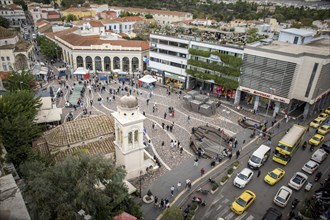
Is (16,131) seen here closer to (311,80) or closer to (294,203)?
(294,203)

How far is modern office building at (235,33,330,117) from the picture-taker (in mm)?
37812

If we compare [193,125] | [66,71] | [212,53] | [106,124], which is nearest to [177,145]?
[193,125]

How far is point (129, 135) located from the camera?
25.9 m

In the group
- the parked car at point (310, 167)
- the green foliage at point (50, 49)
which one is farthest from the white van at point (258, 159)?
the green foliage at point (50, 49)

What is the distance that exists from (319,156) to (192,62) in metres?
26.9

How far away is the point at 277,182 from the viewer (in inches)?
1088

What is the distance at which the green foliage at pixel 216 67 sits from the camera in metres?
44.2

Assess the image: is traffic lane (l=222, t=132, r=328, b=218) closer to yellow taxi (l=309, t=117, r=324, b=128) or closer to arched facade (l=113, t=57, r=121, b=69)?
yellow taxi (l=309, t=117, r=324, b=128)

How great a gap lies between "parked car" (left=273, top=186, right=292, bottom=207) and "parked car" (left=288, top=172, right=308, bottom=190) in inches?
61.8

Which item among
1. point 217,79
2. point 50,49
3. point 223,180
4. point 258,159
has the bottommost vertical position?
point 223,180

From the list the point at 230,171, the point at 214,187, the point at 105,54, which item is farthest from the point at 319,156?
the point at 105,54

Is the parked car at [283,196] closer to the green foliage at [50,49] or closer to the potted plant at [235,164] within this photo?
the potted plant at [235,164]

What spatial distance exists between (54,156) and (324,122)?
39.3 meters

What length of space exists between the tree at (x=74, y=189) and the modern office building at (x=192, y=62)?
1239 inches
